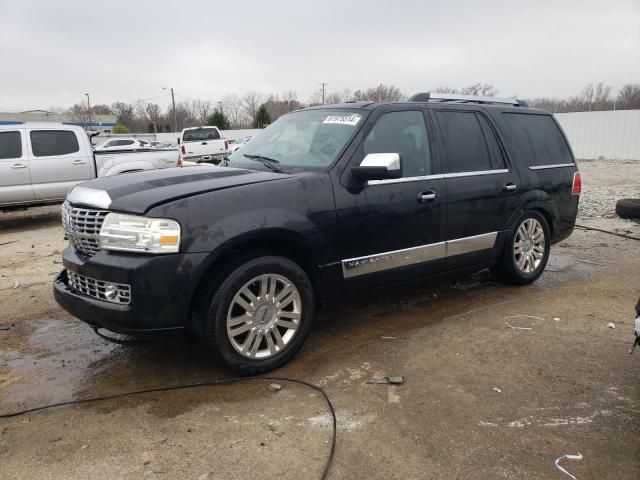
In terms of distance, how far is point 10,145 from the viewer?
965 centimetres

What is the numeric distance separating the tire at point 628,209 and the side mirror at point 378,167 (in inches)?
292

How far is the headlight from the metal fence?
29.5 m

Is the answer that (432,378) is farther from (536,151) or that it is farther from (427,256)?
(536,151)

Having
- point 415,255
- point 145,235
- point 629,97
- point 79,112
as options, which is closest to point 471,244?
point 415,255

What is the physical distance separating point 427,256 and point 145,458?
2.77m

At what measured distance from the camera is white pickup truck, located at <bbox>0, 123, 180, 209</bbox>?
960cm

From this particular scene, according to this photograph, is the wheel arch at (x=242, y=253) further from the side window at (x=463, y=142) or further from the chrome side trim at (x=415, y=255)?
the side window at (x=463, y=142)

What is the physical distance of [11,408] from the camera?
10.6 feet

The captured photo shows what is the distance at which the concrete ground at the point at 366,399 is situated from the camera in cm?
269

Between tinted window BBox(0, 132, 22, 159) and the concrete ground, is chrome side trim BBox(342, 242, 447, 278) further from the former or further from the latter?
tinted window BBox(0, 132, 22, 159)

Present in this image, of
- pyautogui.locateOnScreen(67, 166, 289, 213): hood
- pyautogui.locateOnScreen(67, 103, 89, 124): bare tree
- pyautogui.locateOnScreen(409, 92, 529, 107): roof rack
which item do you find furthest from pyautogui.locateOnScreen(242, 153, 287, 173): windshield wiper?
pyautogui.locateOnScreen(67, 103, 89, 124): bare tree

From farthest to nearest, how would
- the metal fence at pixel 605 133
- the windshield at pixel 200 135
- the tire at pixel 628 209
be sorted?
1. the metal fence at pixel 605 133
2. the windshield at pixel 200 135
3. the tire at pixel 628 209

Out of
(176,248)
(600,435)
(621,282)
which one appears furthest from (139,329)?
(621,282)

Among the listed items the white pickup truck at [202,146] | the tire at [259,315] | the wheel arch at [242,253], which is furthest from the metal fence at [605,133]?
the tire at [259,315]
